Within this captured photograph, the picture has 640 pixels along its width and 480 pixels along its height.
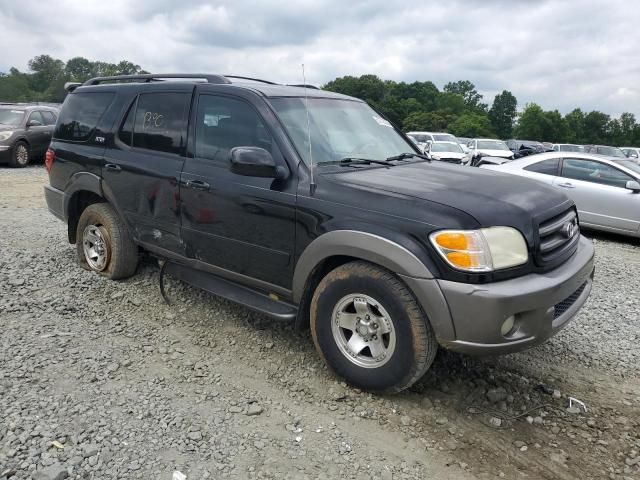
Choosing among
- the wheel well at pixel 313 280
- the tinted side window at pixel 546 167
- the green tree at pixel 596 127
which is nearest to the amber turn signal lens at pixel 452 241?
the wheel well at pixel 313 280

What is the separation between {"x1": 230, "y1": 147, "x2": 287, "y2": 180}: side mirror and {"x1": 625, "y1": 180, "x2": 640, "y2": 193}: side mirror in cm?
697

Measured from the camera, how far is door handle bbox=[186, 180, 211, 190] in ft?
12.9

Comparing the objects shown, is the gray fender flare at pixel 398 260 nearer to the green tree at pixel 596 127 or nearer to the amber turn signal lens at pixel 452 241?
the amber turn signal lens at pixel 452 241

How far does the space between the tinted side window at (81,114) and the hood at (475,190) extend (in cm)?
275

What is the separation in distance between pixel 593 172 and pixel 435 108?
92.6 metres

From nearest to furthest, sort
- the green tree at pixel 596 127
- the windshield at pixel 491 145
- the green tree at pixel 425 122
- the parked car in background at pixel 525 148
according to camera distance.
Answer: the parked car in background at pixel 525 148 < the windshield at pixel 491 145 < the green tree at pixel 425 122 < the green tree at pixel 596 127

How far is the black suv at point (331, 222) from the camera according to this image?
295 centimetres

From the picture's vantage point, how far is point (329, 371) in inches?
144

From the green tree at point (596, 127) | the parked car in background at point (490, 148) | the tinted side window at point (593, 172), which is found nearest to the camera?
the tinted side window at point (593, 172)

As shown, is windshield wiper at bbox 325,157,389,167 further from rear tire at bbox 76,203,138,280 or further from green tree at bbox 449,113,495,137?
green tree at bbox 449,113,495,137

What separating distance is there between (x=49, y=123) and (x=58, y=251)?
34.2 ft

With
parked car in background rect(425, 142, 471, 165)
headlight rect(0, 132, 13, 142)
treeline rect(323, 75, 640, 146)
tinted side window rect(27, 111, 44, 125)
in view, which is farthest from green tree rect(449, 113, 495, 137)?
headlight rect(0, 132, 13, 142)

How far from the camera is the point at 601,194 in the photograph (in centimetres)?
848

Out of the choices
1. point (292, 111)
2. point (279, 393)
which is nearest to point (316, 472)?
point (279, 393)
